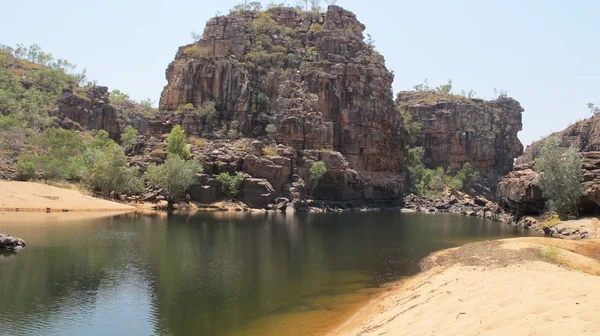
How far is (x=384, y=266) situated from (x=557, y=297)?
23354 millimetres

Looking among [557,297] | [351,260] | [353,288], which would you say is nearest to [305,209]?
[351,260]

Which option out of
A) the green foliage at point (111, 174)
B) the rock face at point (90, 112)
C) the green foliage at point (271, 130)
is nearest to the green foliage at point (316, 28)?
the green foliage at point (271, 130)

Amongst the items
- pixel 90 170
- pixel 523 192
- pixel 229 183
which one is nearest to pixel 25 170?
pixel 90 170

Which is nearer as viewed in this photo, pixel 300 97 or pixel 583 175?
pixel 583 175

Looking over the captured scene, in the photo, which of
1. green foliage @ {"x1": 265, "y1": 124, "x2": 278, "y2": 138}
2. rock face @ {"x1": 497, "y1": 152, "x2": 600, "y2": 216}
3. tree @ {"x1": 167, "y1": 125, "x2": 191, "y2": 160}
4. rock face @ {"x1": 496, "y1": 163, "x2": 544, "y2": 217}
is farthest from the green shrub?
rock face @ {"x1": 497, "y1": 152, "x2": 600, "y2": 216}

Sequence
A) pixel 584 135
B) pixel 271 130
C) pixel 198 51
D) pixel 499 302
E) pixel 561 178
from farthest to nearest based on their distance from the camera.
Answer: pixel 198 51 → pixel 271 130 → pixel 584 135 → pixel 561 178 → pixel 499 302

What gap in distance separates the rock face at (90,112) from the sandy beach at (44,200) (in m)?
60.9

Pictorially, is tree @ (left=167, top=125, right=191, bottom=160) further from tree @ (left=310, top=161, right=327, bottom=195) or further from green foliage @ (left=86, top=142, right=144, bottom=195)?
tree @ (left=310, top=161, right=327, bottom=195)

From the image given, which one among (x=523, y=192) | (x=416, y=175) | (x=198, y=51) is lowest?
(x=523, y=192)

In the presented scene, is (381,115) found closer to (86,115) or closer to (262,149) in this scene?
(262,149)

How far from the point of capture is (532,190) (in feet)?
241

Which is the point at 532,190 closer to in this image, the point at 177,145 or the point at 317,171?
the point at 317,171

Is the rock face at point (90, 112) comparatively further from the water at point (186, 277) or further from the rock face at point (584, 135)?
the rock face at point (584, 135)

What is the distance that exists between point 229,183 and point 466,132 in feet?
333
